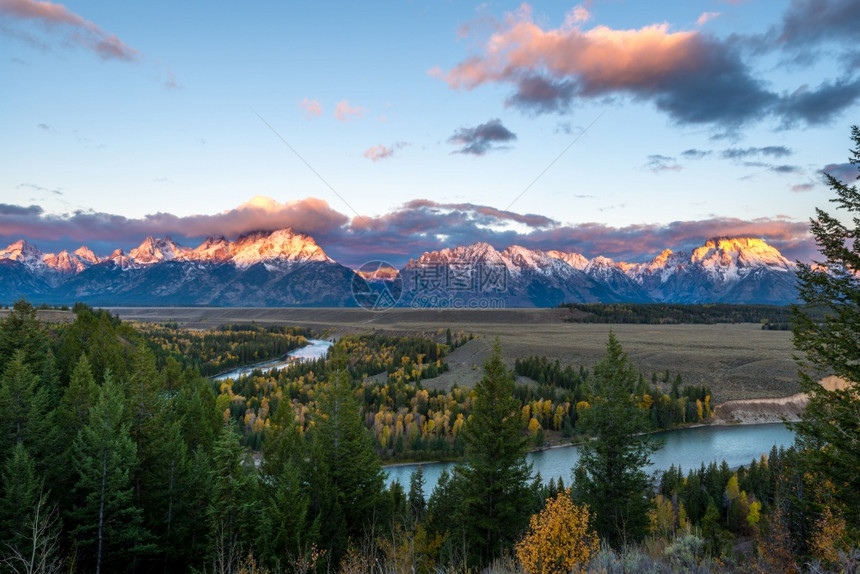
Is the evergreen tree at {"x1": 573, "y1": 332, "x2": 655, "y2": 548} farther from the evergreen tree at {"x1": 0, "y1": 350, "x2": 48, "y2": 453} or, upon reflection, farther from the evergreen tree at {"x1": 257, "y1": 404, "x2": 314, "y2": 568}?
A: the evergreen tree at {"x1": 0, "y1": 350, "x2": 48, "y2": 453}

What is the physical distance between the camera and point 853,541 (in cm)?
1353

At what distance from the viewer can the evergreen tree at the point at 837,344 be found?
585 inches

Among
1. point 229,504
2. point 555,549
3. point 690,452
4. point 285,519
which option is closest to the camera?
point 555,549

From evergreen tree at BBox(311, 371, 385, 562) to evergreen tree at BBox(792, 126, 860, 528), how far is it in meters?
28.4

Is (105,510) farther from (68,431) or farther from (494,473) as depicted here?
(494,473)

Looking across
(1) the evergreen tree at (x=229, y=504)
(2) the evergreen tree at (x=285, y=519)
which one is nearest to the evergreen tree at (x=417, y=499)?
(2) the evergreen tree at (x=285, y=519)

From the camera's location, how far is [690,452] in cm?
8419

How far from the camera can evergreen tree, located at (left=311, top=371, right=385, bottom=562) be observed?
3422 cm

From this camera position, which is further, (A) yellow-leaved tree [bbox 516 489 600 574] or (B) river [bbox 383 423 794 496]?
(B) river [bbox 383 423 794 496]

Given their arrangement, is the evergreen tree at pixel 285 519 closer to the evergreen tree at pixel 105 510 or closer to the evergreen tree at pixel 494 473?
the evergreen tree at pixel 105 510

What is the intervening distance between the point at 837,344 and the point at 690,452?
8233 centimetres

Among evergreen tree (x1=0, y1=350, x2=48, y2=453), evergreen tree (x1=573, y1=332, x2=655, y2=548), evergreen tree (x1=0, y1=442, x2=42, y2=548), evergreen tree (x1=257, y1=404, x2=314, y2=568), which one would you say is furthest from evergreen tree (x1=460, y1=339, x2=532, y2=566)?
evergreen tree (x1=0, y1=350, x2=48, y2=453)

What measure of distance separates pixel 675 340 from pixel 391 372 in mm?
120459

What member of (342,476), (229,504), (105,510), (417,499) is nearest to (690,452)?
(417,499)
